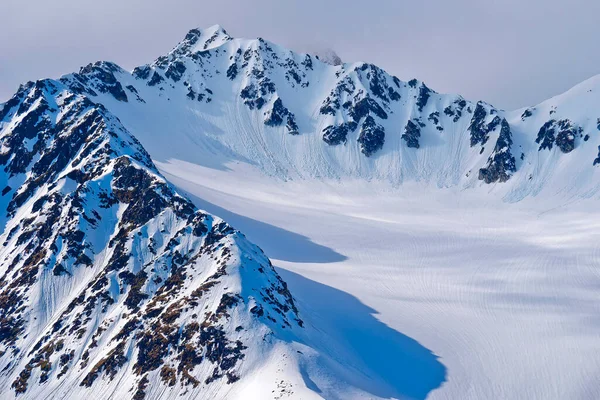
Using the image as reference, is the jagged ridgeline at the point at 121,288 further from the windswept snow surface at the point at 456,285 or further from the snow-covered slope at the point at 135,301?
the windswept snow surface at the point at 456,285

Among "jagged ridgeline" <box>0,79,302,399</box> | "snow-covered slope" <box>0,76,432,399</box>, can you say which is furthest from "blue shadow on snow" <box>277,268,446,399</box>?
"jagged ridgeline" <box>0,79,302,399</box>

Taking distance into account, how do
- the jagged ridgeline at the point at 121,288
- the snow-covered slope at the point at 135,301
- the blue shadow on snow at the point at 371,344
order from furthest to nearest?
the blue shadow on snow at the point at 371,344 < the jagged ridgeline at the point at 121,288 < the snow-covered slope at the point at 135,301

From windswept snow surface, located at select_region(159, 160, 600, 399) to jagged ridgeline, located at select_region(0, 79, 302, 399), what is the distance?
20.3 m

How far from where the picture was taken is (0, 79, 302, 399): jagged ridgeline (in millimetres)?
87688

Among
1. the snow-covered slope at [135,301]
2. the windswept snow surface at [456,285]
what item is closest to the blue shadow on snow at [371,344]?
the windswept snow surface at [456,285]

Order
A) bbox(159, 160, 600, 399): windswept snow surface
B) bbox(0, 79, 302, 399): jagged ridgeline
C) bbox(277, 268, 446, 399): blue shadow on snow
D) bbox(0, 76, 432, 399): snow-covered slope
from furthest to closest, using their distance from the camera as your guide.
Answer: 1. bbox(159, 160, 600, 399): windswept snow surface
2. bbox(277, 268, 446, 399): blue shadow on snow
3. bbox(0, 79, 302, 399): jagged ridgeline
4. bbox(0, 76, 432, 399): snow-covered slope

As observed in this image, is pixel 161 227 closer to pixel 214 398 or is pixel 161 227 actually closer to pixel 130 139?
pixel 214 398

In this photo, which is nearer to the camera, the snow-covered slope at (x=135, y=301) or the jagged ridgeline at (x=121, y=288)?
the snow-covered slope at (x=135, y=301)

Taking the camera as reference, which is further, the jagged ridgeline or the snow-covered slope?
the jagged ridgeline

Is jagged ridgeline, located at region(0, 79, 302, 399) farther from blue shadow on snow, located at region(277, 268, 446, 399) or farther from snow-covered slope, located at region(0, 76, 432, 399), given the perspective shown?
blue shadow on snow, located at region(277, 268, 446, 399)

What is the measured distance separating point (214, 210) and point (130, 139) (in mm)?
29288

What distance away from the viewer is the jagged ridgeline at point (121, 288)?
87688 mm

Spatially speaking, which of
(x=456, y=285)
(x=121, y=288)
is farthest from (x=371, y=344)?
(x=121, y=288)

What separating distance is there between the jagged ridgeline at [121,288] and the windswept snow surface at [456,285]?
20.3 m
